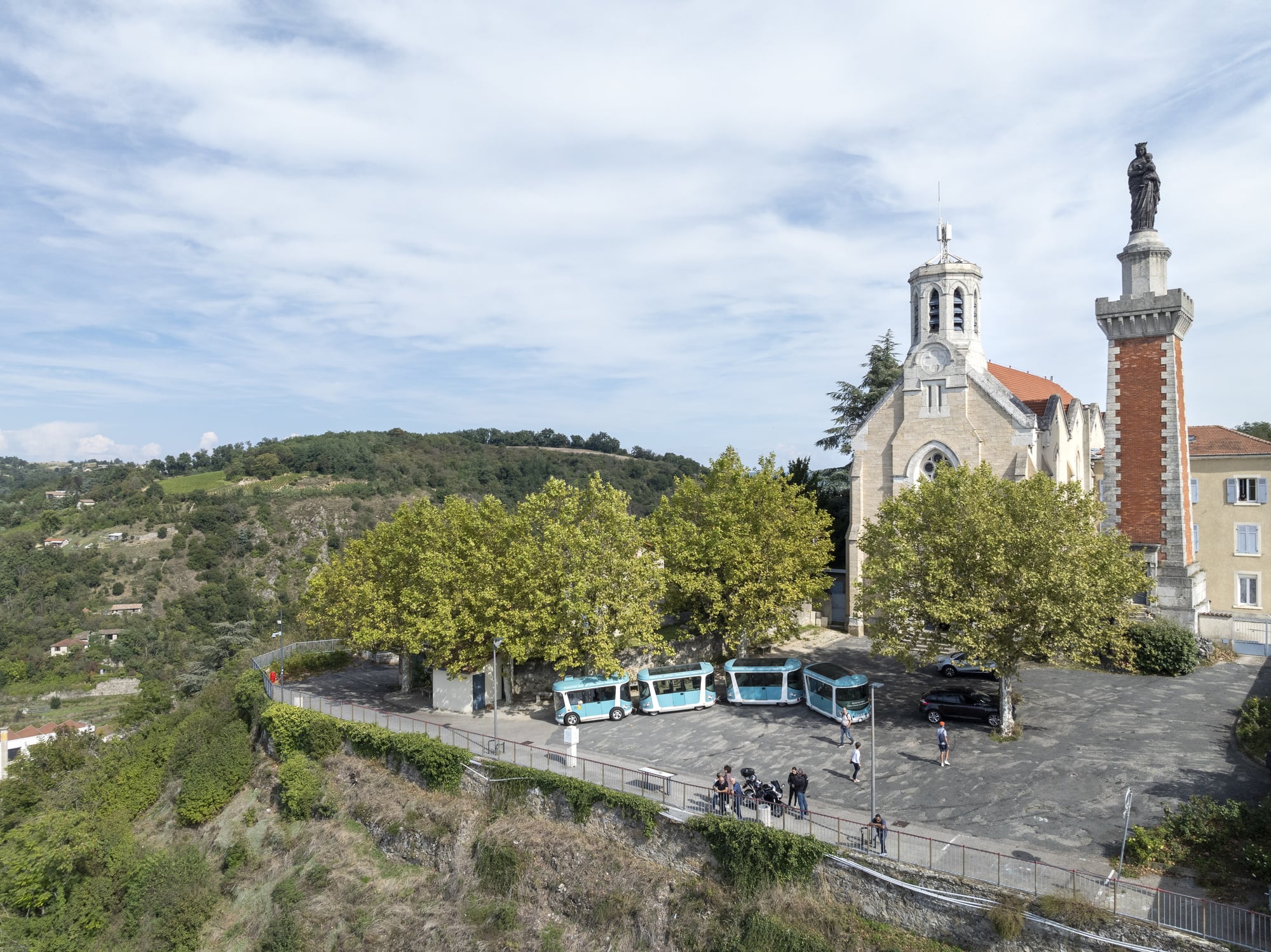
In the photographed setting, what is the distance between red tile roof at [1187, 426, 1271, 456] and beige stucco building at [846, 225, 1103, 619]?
18.7 ft

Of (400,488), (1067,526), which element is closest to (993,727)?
(1067,526)

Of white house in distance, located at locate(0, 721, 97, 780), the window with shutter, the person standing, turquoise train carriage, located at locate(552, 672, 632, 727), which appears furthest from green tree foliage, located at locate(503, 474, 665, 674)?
white house in distance, located at locate(0, 721, 97, 780)

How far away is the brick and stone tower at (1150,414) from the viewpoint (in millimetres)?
32844

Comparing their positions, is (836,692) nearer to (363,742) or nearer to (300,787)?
(363,742)

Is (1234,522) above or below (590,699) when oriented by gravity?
above

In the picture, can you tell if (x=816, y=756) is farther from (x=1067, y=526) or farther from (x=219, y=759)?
(x=219, y=759)

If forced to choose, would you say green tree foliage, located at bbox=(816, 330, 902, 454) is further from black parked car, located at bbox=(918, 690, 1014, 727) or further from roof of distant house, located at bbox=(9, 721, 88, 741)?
roof of distant house, located at bbox=(9, 721, 88, 741)

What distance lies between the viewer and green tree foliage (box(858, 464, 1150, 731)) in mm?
24547

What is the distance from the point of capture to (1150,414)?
33.6 metres

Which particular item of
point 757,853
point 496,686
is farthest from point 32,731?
point 757,853

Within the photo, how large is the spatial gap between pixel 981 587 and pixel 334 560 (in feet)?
98.8

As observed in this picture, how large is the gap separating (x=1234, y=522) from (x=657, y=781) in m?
32.0

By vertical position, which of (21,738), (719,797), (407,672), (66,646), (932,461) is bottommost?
(21,738)

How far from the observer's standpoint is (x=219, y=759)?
34875mm
